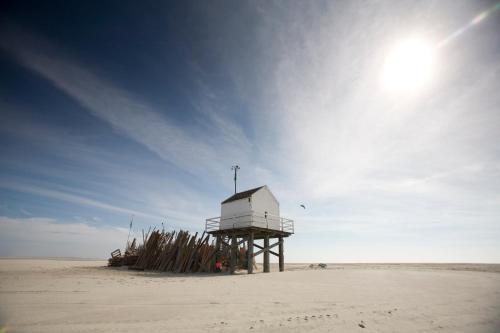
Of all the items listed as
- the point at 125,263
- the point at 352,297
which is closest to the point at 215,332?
the point at 352,297

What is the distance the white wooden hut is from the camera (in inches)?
844

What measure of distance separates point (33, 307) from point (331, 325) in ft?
22.9

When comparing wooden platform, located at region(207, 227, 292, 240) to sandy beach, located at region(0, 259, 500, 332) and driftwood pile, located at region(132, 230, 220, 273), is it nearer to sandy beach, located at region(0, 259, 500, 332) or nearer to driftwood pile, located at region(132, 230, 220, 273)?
driftwood pile, located at region(132, 230, 220, 273)

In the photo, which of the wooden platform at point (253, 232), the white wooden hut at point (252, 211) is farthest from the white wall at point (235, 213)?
the wooden platform at point (253, 232)

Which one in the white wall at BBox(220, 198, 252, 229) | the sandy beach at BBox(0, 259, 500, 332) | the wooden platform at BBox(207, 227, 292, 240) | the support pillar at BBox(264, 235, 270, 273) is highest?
the white wall at BBox(220, 198, 252, 229)

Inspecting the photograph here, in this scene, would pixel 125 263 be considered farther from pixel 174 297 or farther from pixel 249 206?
pixel 174 297

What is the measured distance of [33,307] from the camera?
5957mm

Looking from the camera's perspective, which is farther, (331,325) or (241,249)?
(241,249)

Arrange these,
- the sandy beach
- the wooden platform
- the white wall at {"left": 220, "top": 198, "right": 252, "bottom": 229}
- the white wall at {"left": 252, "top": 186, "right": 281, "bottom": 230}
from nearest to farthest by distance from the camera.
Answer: the sandy beach → the wooden platform → the white wall at {"left": 220, "top": 198, "right": 252, "bottom": 229} → the white wall at {"left": 252, "top": 186, "right": 281, "bottom": 230}

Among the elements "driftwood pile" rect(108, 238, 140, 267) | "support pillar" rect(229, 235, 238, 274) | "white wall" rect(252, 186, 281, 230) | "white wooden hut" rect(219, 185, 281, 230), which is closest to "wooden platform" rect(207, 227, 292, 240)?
"white wooden hut" rect(219, 185, 281, 230)

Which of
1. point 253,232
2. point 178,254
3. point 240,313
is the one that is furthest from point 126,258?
point 240,313

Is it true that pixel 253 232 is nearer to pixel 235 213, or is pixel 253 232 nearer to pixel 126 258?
pixel 235 213

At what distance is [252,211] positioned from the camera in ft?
69.8

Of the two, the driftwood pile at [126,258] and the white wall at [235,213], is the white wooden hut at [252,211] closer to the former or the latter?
the white wall at [235,213]
